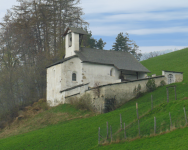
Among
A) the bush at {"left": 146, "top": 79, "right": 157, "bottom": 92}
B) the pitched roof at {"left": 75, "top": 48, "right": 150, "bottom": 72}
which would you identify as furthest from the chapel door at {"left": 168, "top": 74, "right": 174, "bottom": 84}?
the pitched roof at {"left": 75, "top": 48, "right": 150, "bottom": 72}

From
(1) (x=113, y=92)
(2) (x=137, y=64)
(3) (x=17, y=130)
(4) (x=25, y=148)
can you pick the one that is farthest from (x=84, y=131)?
(2) (x=137, y=64)

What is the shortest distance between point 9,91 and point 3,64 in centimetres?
594

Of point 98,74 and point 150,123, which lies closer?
point 150,123

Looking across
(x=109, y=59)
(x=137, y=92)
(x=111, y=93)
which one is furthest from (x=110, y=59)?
(x=111, y=93)

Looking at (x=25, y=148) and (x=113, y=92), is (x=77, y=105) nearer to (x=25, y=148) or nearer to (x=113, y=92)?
(x=113, y=92)

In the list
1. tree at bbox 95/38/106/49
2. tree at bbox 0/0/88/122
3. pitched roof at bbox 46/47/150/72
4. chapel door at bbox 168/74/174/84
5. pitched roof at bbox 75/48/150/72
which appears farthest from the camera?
tree at bbox 95/38/106/49

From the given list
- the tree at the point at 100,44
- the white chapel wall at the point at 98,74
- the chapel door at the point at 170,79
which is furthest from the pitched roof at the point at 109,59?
the tree at the point at 100,44

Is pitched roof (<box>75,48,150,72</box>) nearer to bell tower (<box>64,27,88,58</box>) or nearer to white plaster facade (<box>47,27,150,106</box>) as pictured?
white plaster facade (<box>47,27,150,106</box>)

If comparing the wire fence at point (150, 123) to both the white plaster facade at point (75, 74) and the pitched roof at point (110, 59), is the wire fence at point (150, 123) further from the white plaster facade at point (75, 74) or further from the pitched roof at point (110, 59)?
the pitched roof at point (110, 59)

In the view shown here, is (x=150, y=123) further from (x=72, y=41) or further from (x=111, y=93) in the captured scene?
(x=72, y=41)

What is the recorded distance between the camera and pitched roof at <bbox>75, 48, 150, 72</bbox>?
4256 centimetres

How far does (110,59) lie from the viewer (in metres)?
44.3

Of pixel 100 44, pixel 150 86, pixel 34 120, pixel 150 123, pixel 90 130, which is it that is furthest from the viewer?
pixel 100 44

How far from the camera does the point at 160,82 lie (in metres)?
40.3
